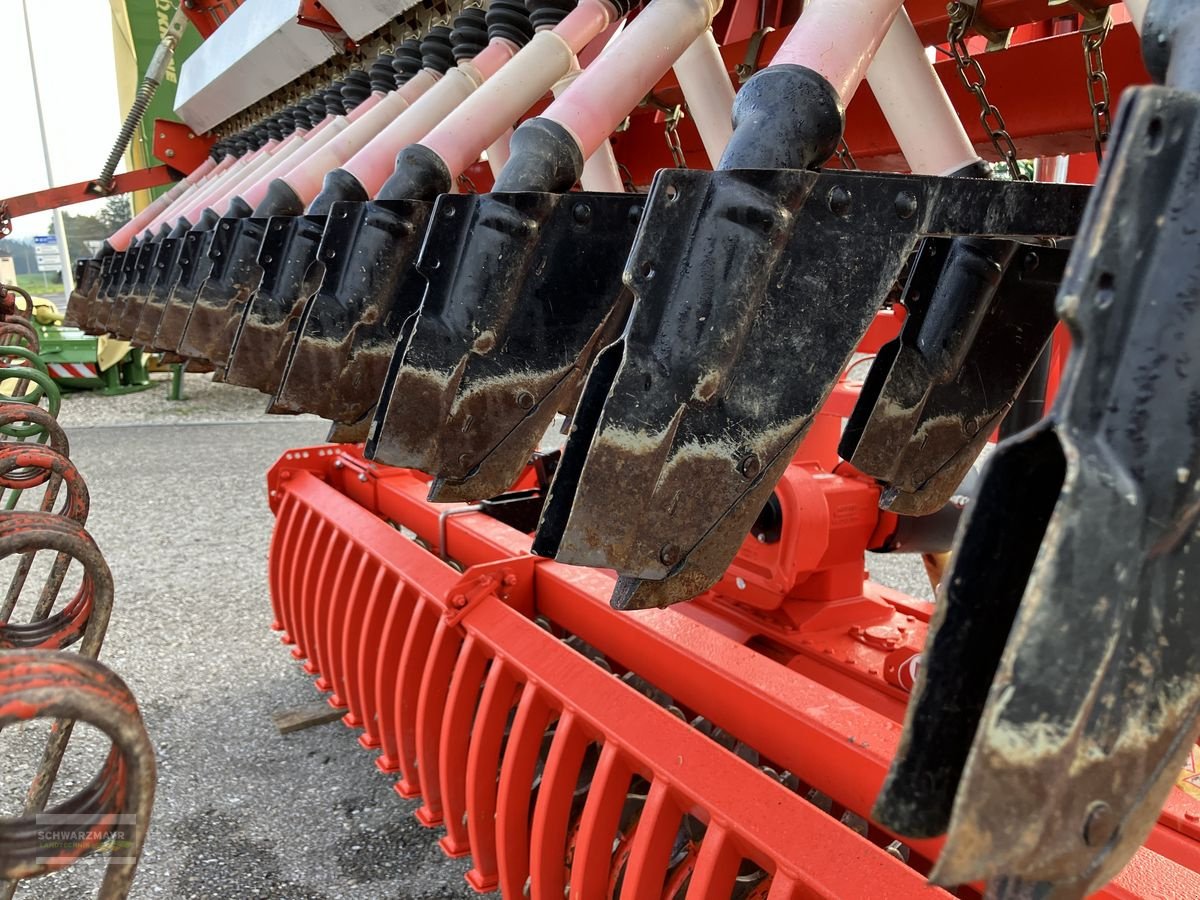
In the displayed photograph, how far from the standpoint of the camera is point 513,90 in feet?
4.83

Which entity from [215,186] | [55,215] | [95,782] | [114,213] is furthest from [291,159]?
[114,213]

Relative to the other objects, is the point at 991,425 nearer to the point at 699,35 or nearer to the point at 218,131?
the point at 699,35

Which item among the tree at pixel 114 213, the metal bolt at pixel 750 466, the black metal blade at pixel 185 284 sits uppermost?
the metal bolt at pixel 750 466

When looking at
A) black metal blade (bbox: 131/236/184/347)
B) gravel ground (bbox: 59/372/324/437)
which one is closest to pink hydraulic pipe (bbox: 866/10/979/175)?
black metal blade (bbox: 131/236/184/347)

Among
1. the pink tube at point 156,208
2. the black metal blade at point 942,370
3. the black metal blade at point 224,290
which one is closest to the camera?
the black metal blade at point 942,370

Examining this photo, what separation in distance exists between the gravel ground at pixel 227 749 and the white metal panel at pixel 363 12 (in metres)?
2.07

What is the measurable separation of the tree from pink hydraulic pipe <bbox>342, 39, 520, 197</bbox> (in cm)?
1180

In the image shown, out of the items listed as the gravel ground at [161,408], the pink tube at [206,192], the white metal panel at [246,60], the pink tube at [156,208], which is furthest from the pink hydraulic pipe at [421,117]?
the gravel ground at [161,408]

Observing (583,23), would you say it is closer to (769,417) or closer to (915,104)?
(915,104)

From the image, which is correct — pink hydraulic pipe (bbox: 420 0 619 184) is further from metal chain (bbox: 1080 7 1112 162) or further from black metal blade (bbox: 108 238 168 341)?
black metal blade (bbox: 108 238 168 341)

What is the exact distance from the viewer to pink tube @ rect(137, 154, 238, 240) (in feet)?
11.0

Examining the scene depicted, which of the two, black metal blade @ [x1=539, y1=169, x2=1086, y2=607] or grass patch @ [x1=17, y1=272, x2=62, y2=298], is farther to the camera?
grass patch @ [x1=17, y1=272, x2=62, y2=298]

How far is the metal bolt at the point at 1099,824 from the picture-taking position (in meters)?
0.56

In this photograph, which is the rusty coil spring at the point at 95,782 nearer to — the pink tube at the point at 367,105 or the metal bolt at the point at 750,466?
the metal bolt at the point at 750,466
